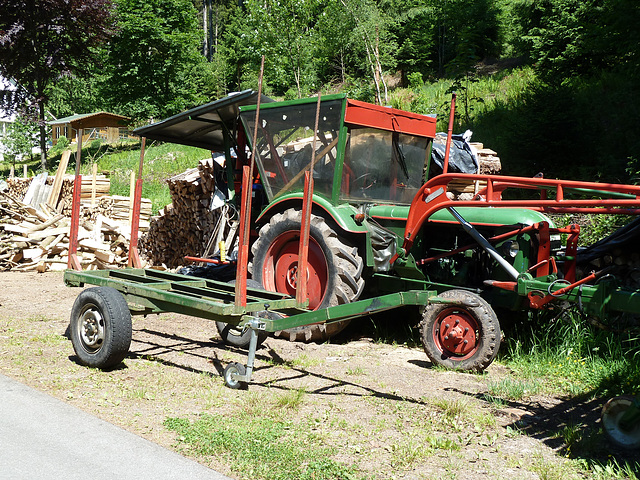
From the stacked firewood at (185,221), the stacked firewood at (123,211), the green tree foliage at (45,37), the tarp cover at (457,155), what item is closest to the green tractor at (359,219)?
the tarp cover at (457,155)

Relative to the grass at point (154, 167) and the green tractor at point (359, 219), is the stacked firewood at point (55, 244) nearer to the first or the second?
the grass at point (154, 167)

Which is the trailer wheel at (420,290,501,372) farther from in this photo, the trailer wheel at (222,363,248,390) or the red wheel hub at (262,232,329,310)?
the trailer wheel at (222,363,248,390)

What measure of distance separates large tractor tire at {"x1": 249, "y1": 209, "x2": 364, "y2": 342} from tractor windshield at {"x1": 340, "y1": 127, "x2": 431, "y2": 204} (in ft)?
2.05

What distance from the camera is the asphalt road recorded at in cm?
341

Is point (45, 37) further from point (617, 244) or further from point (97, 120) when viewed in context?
point (617, 244)

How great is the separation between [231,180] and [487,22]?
22.9 m

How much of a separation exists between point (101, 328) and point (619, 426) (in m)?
4.05

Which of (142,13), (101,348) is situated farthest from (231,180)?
(142,13)

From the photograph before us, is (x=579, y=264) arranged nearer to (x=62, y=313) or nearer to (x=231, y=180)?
(x=231, y=180)

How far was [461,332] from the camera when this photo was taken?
5.47 metres

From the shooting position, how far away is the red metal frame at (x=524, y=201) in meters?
4.18

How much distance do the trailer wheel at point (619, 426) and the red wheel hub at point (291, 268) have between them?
3215 millimetres

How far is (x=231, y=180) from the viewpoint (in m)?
8.62

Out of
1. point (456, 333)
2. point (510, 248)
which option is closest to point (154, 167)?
point (510, 248)
